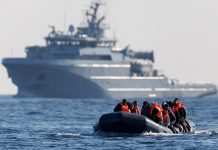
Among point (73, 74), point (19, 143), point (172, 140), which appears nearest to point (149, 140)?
point (172, 140)

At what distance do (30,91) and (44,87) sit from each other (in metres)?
3.31

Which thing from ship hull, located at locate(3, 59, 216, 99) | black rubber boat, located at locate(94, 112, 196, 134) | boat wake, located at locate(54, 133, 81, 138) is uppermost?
ship hull, located at locate(3, 59, 216, 99)

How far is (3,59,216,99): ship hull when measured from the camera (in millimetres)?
161375

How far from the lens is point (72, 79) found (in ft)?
533

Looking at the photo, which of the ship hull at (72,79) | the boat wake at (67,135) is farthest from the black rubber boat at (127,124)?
the ship hull at (72,79)

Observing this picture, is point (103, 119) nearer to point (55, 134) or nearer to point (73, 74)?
point (55, 134)

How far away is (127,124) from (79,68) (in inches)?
4318

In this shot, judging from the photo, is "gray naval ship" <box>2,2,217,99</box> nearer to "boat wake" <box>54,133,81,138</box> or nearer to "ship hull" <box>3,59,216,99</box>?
"ship hull" <box>3,59,216,99</box>

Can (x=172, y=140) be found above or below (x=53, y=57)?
below

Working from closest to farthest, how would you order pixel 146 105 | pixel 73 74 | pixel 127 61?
pixel 146 105, pixel 73 74, pixel 127 61

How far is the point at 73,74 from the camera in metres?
162

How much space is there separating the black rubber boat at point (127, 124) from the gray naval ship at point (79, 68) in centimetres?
10554

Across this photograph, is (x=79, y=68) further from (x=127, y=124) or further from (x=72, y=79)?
(x=127, y=124)

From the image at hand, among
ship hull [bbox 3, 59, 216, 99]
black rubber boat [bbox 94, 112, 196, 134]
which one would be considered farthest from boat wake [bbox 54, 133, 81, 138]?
ship hull [bbox 3, 59, 216, 99]
